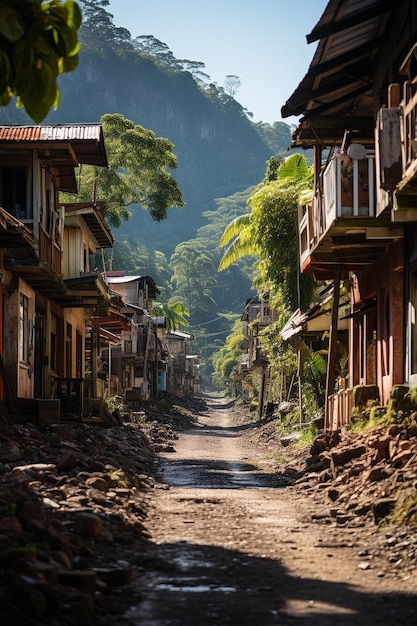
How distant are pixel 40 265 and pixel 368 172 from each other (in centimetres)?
819

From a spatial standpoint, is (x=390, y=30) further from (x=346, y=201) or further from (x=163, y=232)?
(x=163, y=232)

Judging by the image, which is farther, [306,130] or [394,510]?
[306,130]

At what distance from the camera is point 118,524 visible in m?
11.1

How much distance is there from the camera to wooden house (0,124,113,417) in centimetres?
2094

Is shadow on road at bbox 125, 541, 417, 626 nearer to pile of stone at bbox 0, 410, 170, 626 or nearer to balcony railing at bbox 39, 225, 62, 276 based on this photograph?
pile of stone at bbox 0, 410, 170, 626

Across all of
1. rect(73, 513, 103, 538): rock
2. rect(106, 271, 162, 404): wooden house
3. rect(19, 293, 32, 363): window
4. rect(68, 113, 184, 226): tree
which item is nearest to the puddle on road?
rect(73, 513, 103, 538): rock

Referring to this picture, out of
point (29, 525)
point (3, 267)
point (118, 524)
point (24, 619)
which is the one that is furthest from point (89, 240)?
point (24, 619)

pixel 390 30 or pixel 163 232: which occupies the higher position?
pixel 163 232

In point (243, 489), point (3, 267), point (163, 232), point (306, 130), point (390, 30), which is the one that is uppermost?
point (163, 232)

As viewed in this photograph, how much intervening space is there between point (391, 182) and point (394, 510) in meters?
4.80

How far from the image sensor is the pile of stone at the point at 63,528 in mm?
6770

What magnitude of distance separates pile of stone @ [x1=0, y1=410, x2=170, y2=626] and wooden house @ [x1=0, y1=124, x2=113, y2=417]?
3.62 m

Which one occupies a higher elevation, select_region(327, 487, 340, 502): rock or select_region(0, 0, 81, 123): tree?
select_region(0, 0, 81, 123): tree

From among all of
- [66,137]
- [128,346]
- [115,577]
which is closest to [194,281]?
[128,346]
